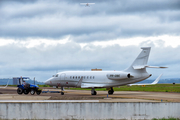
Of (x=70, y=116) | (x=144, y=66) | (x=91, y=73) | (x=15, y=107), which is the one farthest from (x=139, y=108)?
(x=91, y=73)

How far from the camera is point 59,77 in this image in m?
46.3

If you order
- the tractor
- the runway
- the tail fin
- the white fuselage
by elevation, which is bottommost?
the runway

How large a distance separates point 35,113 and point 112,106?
5400 mm

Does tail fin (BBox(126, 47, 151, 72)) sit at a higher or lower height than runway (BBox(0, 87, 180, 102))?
higher

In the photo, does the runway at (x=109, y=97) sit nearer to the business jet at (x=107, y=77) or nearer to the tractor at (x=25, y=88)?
the tractor at (x=25, y=88)

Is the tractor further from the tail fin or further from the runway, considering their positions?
the tail fin

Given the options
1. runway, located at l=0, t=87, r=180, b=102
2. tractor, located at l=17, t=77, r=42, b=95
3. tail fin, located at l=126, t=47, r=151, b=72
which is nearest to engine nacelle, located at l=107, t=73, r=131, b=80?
tail fin, located at l=126, t=47, r=151, b=72

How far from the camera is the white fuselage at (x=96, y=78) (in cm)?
4228

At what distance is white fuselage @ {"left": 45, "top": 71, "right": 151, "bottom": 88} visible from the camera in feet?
139

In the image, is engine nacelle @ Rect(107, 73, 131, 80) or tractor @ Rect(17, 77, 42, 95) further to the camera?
tractor @ Rect(17, 77, 42, 95)

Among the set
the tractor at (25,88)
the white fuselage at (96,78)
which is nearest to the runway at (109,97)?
the tractor at (25,88)

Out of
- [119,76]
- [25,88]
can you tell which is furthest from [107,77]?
[25,88]

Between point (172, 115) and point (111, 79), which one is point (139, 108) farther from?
point (111, 79)

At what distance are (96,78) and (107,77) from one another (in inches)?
77.2
